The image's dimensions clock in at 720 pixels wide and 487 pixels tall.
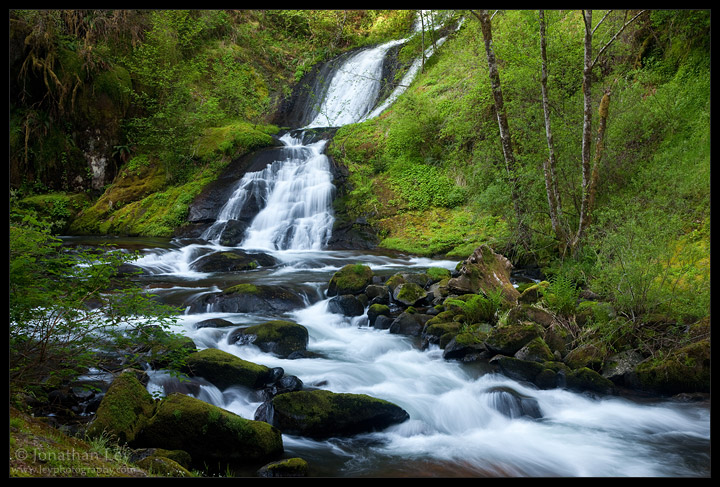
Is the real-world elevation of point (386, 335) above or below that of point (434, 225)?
below

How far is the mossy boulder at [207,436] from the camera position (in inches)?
181

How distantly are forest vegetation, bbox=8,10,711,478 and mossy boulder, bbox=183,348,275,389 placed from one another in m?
1.75

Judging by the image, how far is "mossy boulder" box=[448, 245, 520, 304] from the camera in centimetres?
941

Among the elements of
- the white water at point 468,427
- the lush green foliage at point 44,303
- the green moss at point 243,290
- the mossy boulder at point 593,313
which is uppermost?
the lush green foliage at point 44,303

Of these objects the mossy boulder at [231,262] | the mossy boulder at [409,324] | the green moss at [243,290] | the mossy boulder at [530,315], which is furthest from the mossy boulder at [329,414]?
the mossy boulder at [231,262]

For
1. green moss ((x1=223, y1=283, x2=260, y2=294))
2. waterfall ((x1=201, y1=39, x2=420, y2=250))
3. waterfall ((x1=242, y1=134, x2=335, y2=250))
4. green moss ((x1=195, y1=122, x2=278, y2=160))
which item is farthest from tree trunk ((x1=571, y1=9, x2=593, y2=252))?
green moss ((x1=195, y1=122, x2=278, y2=160))

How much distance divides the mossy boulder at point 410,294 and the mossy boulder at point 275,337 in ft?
7.84

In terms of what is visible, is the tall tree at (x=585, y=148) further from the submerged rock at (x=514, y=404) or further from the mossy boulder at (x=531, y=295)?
the submerged rock at (x=514, y=404)

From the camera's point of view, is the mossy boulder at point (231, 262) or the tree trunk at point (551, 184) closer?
the tree trunk at point (551, 184)

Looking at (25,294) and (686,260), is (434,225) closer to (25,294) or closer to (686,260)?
(686,260)

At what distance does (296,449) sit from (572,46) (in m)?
11.4

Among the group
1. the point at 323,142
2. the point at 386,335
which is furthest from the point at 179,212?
the point at 386,335

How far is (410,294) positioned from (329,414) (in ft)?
15.4

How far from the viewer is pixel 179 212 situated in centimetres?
1891
